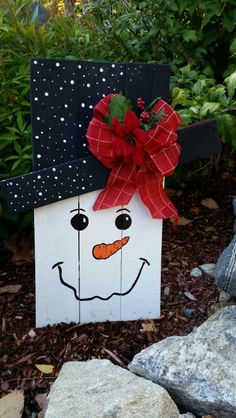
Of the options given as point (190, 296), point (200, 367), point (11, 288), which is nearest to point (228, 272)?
point (200, 367)

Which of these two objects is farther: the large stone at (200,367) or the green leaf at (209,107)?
the green leaf at (209,107)

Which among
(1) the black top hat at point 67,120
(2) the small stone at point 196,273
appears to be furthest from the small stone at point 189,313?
(1) the black top hat at point 67,120

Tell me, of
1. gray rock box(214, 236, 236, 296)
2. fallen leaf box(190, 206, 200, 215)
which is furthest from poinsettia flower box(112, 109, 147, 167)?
fallen leaf box(190, 206, 200, 215)

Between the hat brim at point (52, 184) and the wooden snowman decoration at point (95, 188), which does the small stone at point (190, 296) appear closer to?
the wooden snowman decoration at point (95, 188)

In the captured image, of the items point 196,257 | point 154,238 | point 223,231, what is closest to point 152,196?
point 154,238

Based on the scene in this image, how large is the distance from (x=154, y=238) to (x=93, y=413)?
0.86m

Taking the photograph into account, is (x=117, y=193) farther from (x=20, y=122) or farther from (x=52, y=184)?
(x=20, y=122)

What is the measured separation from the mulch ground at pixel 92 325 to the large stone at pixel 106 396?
27cm

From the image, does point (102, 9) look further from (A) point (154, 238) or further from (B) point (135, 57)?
(A) point (154, 238)

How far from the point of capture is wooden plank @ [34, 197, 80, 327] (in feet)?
7.40

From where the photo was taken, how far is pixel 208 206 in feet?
12.1

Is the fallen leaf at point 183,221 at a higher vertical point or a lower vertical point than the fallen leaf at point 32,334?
higher

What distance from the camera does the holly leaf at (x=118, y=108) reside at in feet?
6.98

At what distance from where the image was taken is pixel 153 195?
2.30 metres
